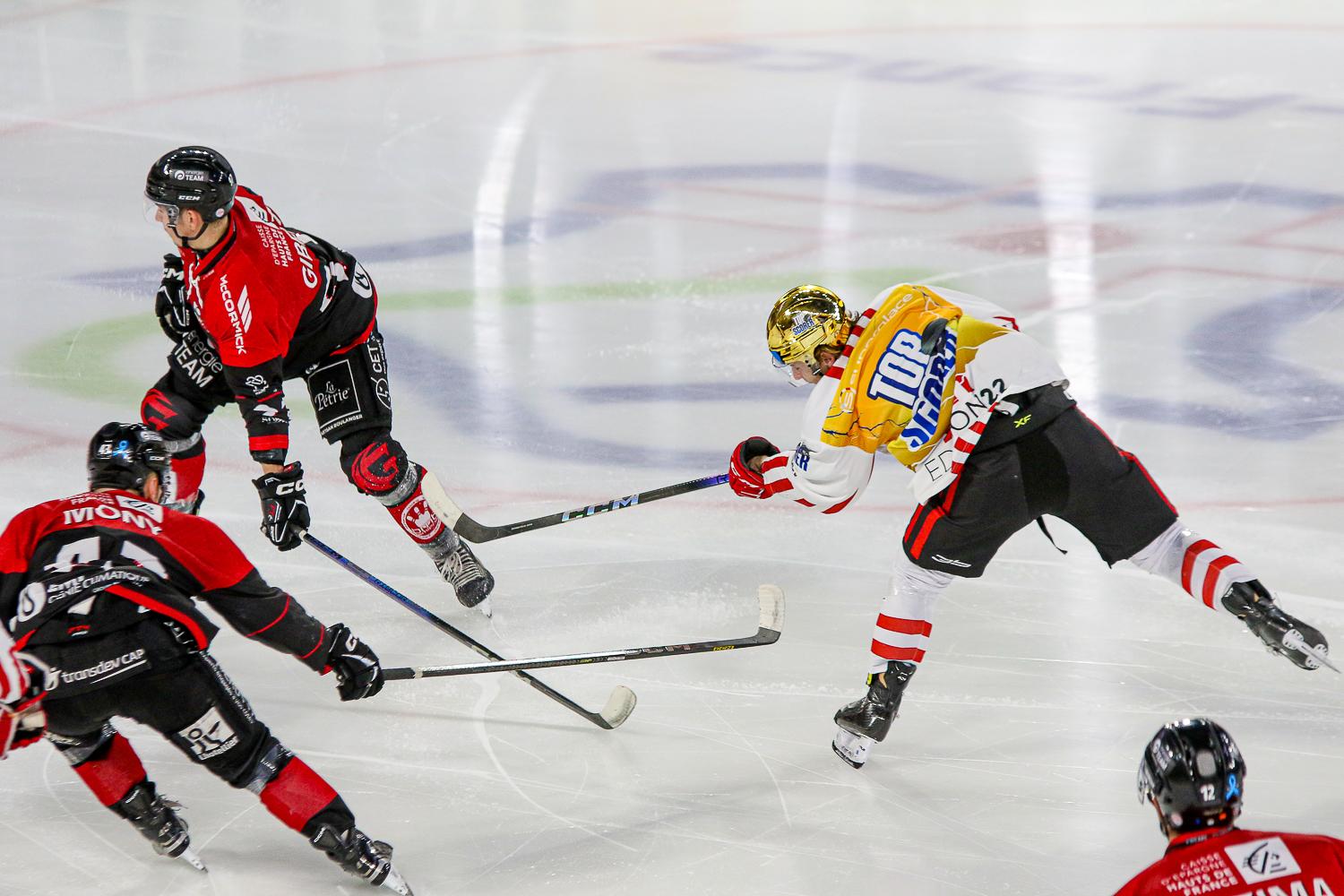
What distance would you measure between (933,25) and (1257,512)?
6.97 meters

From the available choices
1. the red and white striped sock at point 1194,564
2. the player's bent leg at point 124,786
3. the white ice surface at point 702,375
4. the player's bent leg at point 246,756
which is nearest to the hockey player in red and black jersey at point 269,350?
the white ice surface at point 702,375

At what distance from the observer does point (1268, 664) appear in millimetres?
3686

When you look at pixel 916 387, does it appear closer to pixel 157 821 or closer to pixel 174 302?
pixel 157 821

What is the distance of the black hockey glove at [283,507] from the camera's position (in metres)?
3.60

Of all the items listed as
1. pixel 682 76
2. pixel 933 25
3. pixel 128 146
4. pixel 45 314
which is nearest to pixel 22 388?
pixel 45 314

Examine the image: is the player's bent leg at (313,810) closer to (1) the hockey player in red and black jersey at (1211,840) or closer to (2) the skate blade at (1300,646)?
(1) the hockey player in red and black jersey at (1211,840)

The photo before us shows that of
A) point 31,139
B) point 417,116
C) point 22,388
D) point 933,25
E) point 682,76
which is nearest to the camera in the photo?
point 22,388

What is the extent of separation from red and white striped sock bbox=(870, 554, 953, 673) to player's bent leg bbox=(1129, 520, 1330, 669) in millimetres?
487

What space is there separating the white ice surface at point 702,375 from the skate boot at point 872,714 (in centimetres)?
7

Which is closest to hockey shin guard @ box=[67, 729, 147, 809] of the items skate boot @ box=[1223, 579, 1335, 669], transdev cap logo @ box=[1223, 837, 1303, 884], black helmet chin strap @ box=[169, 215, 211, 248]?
black helmet chin strap @ box=[169, 215, 211, 248]

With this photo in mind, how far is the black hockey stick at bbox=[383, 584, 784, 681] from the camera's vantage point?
331cm

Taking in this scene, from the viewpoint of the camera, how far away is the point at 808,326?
325cm

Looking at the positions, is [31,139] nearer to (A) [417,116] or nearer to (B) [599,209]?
(A) [417,116]

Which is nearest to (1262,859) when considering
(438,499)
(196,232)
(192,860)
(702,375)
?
(192,860)
